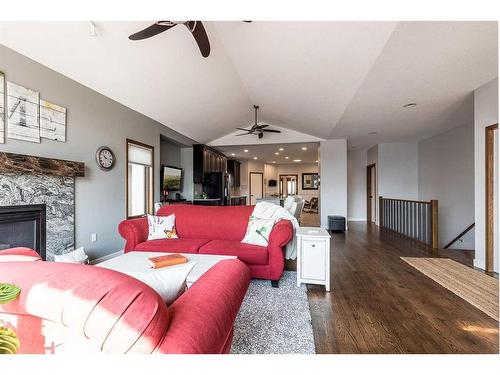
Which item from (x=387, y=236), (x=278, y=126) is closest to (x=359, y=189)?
(x=387, y=236)

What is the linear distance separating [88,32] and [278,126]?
16.6ft

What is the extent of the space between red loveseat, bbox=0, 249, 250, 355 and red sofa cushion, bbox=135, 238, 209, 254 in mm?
2148

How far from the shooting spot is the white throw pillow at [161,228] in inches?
127

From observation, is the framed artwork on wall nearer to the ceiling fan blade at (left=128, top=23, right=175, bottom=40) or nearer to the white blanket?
the ceiling fan blade at (left=128, top=23, right=175, bottom=40)

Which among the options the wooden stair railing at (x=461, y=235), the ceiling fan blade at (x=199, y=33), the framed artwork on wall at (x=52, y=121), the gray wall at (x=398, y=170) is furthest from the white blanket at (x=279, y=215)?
the gray wall at (x=398, y=170)

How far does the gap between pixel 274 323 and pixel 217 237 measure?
61.7 inches

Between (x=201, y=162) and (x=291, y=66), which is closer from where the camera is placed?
(x=291, y=66)

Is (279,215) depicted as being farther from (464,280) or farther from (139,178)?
(139,178)

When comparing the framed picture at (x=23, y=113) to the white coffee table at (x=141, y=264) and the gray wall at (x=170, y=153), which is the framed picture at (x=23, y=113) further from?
the gray wall at (x=170, y=153)

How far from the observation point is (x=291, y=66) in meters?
3.35

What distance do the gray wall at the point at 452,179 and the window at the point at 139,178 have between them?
258 inches

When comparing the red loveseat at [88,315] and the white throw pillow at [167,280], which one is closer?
the red loveseat at [88,315]

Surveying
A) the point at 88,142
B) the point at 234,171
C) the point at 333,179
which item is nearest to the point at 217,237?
the point at 88,142
